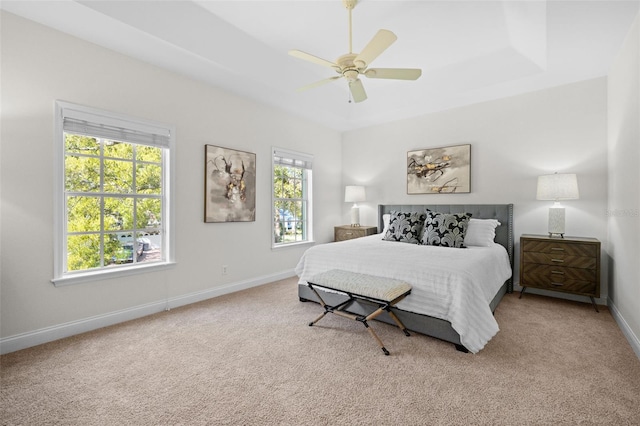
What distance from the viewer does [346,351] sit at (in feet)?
7.62

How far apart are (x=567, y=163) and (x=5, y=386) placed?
5773mm

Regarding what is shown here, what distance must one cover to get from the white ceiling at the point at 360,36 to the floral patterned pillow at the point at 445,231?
1.78 metres

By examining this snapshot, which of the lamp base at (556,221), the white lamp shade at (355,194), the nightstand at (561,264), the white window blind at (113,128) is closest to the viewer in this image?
the white window blind at (113,128)

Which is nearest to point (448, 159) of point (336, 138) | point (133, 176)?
point (336, 138)

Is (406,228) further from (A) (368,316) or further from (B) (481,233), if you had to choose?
(A) (368,316)

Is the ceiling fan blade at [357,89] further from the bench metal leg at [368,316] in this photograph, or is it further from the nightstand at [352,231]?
the nightstand at [352,231]

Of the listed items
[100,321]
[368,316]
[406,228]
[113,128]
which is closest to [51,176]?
[113,128]

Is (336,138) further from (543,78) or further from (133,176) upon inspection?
(133,176)

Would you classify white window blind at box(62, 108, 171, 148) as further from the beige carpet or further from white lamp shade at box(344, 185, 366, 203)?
white lamp shade at box(344, 185, 366, 203)

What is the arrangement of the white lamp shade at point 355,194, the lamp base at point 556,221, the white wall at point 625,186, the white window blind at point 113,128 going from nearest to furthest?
the white wall at point 625,186 → the white window blind at point 113,128 → the lamp base at point 556,221 → the white lamp shade at point 355,194

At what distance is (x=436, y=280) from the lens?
96.4 inches

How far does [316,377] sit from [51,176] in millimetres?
2788

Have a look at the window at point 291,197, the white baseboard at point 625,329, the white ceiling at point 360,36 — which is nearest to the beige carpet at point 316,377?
the white baseboard at point 625,329

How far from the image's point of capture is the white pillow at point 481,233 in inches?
146
